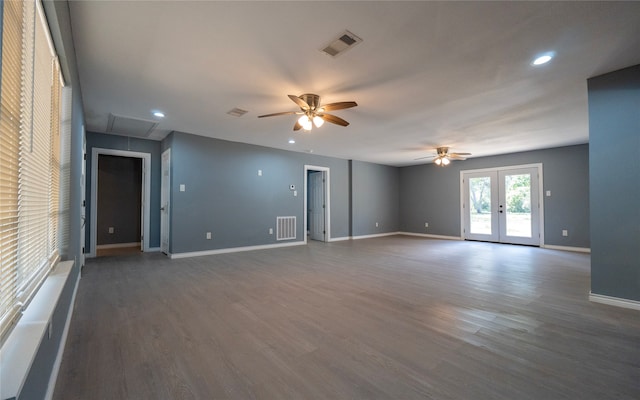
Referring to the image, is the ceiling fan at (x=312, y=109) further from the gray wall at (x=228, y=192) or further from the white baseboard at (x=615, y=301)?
the white baseboard at (x=615, y=301)

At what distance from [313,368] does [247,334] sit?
713 millimetres

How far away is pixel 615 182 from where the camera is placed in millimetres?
2850

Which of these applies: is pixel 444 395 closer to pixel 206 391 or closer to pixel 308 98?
pixel 206 391

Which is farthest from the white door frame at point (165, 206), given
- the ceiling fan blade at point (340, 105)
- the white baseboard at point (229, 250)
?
the ceiling fan blade at point (340, 105)

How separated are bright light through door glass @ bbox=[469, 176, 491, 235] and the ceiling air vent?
22.6ft

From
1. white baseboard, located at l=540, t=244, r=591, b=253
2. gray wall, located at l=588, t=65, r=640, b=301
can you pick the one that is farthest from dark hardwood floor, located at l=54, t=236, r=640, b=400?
white baseboard, located at l=540, t=244, r=591, b=253

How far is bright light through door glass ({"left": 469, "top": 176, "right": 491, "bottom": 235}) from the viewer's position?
7.62 m

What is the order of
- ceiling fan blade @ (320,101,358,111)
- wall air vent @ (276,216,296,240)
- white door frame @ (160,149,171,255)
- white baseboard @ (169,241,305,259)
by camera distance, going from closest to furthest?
ceiling fan blade @ (320,101,358,111), white baseboard @ (169,241,305,259), white door frame @ (160,149,171,255), wall air vent @ (276,216,296,240)

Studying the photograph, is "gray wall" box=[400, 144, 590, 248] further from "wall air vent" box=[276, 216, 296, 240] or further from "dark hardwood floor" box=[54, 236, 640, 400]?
"wall air vent" box=[276, 216, 296, 240]

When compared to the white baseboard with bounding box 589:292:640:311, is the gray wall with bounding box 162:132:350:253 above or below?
above

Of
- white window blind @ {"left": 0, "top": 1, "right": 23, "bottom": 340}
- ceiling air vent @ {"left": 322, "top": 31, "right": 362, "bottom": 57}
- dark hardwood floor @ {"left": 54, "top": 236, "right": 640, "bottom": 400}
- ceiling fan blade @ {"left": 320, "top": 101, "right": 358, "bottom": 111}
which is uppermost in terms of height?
ceiling air vent @ {"left": 322, "top": 31, "right": 362, "bottom": 57}

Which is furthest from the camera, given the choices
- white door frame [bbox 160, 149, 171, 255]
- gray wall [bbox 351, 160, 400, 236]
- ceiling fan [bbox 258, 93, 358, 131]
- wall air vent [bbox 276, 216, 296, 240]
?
gray wall [bbox 351, 160, 400, 236]

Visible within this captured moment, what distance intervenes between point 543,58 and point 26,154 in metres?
3.87

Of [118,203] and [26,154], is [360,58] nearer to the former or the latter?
[26,154]
